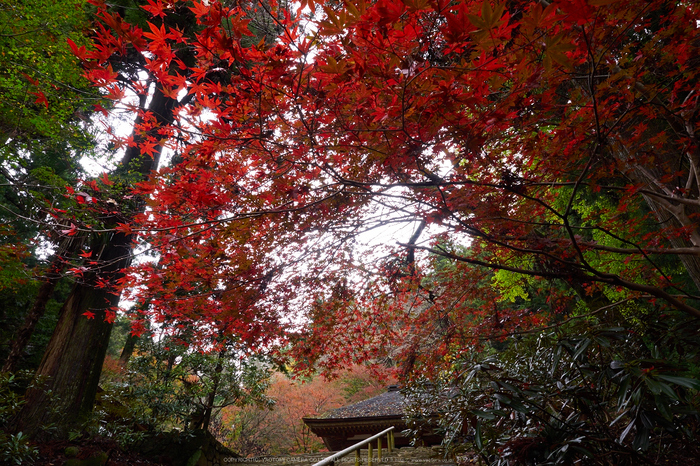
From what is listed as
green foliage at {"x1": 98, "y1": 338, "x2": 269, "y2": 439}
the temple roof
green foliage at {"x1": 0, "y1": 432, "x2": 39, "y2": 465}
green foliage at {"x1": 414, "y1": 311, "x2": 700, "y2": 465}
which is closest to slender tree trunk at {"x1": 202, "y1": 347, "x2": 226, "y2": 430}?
green foliage at {"x1": 98, "y1": 338, "x2": 269, "y2": 439}

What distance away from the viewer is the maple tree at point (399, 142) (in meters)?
1.94

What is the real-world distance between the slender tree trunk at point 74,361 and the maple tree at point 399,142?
4.4 inches

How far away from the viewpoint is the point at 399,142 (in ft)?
7.38

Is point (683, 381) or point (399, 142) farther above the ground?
point (399, 142)

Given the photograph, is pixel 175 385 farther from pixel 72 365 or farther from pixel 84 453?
pixel 72 365

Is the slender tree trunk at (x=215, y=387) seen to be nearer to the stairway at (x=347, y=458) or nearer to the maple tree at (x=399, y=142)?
the stairway at (x=347, y=458)

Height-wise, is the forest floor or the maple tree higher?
the maple tree

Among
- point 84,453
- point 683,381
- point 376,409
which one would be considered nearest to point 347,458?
point 376,409

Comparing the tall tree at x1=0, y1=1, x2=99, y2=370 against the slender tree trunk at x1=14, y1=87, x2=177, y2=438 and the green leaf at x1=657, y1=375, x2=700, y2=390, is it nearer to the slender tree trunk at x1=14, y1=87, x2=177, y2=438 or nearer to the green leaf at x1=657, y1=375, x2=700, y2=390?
the slender tree trunk at x1=14, y1=87, x2=177, y2=438

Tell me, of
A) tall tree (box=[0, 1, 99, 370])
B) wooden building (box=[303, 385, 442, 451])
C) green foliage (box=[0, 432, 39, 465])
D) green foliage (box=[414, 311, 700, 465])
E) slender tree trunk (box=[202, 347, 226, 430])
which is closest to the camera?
green foliage (box=[414, 311, 700, 465])

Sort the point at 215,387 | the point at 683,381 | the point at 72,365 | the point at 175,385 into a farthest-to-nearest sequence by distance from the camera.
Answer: the point at 215,387, the point at 175,385, the point at 72,365, the point at 683,381

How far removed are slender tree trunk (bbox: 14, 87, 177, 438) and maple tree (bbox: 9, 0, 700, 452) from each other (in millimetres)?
111

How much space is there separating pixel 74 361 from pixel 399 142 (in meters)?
5.95

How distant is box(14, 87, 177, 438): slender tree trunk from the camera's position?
16.5ft
